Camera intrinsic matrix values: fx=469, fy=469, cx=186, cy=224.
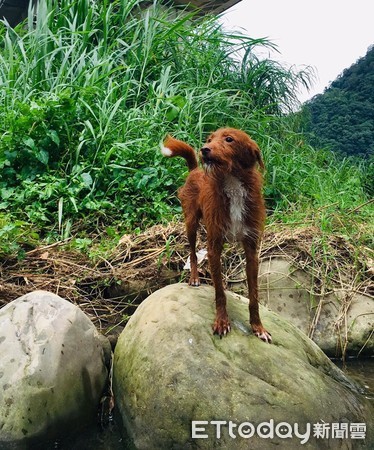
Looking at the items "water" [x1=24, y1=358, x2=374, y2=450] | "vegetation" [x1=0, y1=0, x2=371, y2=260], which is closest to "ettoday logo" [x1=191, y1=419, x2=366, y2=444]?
"water" [x1=24, y1=358, x2=374, y2=450]

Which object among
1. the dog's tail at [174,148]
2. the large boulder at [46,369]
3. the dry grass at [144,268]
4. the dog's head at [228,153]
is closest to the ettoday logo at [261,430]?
the large boulder at [46,369]

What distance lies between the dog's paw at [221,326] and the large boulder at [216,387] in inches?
1.1

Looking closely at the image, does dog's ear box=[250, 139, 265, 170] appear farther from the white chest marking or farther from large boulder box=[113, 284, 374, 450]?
large boulder box=[113, 284, 374, 450]

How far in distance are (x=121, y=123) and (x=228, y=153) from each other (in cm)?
242

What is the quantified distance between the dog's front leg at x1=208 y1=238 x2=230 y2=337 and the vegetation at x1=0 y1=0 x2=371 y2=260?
1425mm

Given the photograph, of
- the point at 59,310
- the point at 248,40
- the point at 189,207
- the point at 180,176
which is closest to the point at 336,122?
the point at 248,40

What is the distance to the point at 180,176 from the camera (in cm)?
420

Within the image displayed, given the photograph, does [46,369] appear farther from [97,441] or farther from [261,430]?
[261,430]

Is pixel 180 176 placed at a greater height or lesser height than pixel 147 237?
greater

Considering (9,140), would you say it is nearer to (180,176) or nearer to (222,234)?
(180,176)

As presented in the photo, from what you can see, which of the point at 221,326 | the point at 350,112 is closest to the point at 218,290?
the point at 221,326

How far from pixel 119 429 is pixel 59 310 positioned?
0.66 m

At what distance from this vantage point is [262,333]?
2402 mm

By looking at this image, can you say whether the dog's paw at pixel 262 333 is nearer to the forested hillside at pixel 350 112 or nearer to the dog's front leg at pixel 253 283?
the dog's front leg at pixel 253 283
